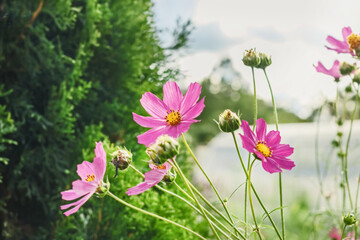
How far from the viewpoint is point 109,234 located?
132 centimetres

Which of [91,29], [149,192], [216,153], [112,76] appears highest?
[91,29]

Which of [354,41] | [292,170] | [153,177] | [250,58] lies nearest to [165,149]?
[153,177]

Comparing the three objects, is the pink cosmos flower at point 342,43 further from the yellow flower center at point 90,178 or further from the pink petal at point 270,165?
the yellow flower center at point 90,178

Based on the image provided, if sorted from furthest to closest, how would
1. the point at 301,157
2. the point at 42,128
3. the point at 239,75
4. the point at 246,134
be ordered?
the point at 239,75, the point at 301,157, the point at 42,128, the point at 246,134

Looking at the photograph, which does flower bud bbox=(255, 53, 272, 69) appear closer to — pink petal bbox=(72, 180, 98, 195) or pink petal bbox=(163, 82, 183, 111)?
pink petal bbox=(163, 82, 183, 111)

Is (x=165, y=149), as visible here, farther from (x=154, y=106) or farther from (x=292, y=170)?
(x=292, y=170)

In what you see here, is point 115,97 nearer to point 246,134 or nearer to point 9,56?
point 9,56

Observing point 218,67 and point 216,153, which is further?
point 218,67

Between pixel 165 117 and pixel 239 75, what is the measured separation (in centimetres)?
1474

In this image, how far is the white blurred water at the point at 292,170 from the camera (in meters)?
3.40

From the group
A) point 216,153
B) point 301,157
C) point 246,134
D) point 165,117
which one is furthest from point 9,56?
point 216,153

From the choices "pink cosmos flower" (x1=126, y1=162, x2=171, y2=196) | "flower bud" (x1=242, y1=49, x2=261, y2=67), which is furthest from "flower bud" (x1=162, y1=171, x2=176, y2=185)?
"flower bud" (x1=242, y1=49, x2=261, y2=67)

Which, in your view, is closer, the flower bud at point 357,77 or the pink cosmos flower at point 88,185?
the pink cosmos flower at point 88,185

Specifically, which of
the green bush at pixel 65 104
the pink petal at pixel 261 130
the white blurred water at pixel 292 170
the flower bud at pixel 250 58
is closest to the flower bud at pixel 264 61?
the flower bud at pixel 250 58
